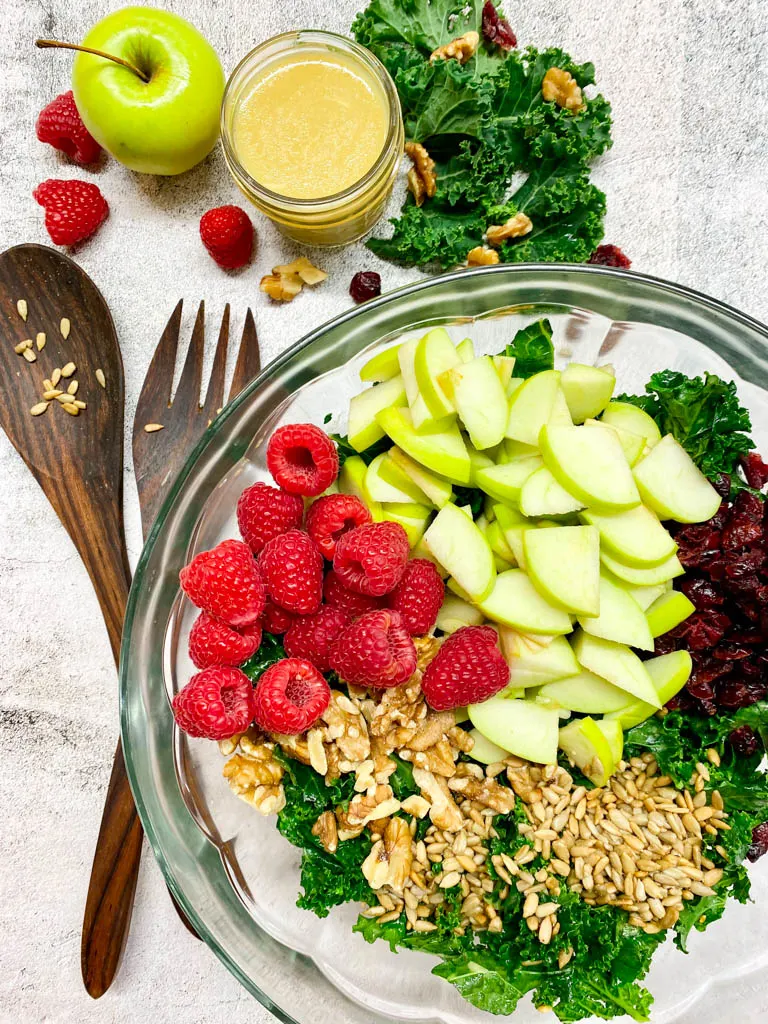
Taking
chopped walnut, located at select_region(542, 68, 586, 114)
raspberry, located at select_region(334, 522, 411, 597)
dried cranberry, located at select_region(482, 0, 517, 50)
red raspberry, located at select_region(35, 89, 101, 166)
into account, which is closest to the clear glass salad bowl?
raspberry, located at select_region(334, 522, 411, 597)

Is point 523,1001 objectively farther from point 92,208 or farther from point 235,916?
point 92,208

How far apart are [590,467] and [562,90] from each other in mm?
868

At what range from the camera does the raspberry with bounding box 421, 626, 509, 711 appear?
1198 millimetres

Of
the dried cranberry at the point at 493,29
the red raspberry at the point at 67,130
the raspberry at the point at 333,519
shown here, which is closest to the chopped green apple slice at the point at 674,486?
the raspberry at the point at 333,519

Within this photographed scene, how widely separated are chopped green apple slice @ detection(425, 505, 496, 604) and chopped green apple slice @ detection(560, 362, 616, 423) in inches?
11.1

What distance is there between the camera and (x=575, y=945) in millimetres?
1293

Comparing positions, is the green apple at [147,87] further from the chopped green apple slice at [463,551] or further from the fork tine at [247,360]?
the chopped green apple slice at [463,551]

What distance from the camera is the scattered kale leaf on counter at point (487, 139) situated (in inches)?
62.1

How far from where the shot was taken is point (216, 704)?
118cm

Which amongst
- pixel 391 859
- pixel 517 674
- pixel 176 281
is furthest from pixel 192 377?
pixel 391 859

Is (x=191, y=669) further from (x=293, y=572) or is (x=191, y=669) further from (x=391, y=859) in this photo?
(x=391, y=859)

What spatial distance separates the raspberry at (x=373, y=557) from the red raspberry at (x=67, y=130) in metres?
1.10

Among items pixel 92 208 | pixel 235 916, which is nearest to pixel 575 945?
pixel 235 916

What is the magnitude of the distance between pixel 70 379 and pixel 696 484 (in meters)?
1.26
